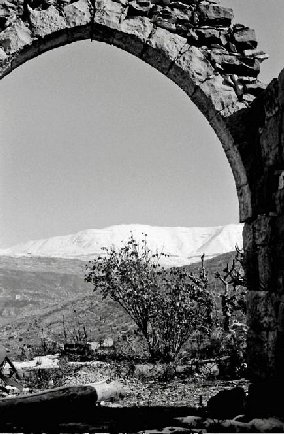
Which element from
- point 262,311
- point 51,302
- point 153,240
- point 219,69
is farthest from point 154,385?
point 153,240

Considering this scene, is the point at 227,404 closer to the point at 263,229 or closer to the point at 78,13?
the point at 263,229

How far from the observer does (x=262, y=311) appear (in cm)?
397

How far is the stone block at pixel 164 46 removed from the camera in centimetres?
433

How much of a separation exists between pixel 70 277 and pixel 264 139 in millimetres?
46587

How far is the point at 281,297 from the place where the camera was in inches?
147

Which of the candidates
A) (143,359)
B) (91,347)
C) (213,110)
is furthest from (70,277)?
(213,110)

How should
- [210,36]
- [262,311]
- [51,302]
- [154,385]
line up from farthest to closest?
[51,302] → [154,385] → [210,36] → [262,311]

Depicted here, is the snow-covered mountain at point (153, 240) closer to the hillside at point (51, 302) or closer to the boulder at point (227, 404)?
the hillside at point (51, 302)

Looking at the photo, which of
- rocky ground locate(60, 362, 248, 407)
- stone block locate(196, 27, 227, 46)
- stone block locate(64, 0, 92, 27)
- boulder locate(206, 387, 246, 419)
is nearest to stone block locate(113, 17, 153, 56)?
stone block locate(64, 0, 92, 27)

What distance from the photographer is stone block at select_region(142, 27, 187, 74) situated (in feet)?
14.2

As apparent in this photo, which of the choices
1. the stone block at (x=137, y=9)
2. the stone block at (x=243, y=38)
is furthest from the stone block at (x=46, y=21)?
the stone block at (x=243, y=38)

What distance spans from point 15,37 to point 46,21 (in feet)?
1.09

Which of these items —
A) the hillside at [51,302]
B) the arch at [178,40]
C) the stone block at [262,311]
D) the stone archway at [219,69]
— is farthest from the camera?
the hillside at [51,302]

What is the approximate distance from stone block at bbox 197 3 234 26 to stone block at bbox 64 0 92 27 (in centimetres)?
111
